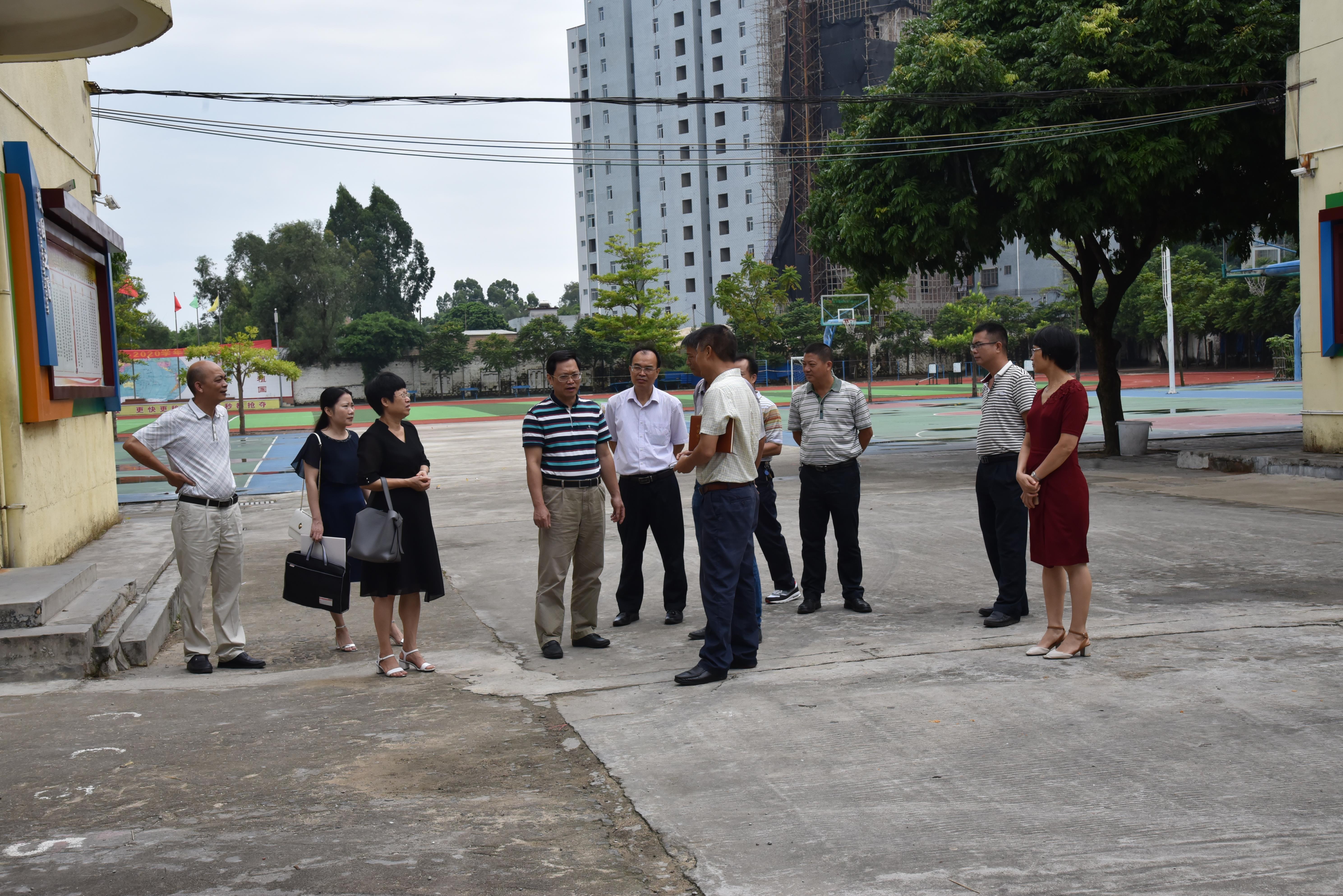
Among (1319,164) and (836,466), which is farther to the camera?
(1319,164)

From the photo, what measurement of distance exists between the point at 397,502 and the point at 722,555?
1899 millimetres

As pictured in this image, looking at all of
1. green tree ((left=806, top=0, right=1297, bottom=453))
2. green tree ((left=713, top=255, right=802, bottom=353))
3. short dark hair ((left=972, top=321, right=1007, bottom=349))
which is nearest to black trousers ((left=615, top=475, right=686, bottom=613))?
short dark hair ((left=972, top=321, right=1007, bottom=349))

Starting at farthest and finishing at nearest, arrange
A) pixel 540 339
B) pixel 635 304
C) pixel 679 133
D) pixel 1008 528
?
pixel 679 133
pixel 540 339
pixel 635 304
pixel 1008 528

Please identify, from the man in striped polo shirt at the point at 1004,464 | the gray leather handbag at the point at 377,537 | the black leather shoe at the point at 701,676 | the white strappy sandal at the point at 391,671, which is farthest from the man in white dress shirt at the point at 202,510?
the man in striped polo shirt at the point at 1004,464

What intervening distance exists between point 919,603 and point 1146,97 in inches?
456

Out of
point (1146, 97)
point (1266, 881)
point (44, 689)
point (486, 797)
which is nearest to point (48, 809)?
point (486, 797)

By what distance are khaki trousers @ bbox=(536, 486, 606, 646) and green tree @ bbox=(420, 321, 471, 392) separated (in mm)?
70506

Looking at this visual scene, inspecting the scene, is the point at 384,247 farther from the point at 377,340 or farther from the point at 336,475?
the point at 336,475

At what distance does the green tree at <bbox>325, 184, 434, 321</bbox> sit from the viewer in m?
97.9

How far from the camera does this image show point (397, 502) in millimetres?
6457

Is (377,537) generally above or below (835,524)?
above

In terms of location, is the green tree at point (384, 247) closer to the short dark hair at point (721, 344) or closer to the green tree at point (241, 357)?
the green tree at point (241, 357)

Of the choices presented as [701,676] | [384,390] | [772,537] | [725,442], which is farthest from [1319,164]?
[384,390]

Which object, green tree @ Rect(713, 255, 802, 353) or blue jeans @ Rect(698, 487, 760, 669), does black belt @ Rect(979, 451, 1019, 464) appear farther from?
green tree @ Rect(713, 255, 802, 353)
